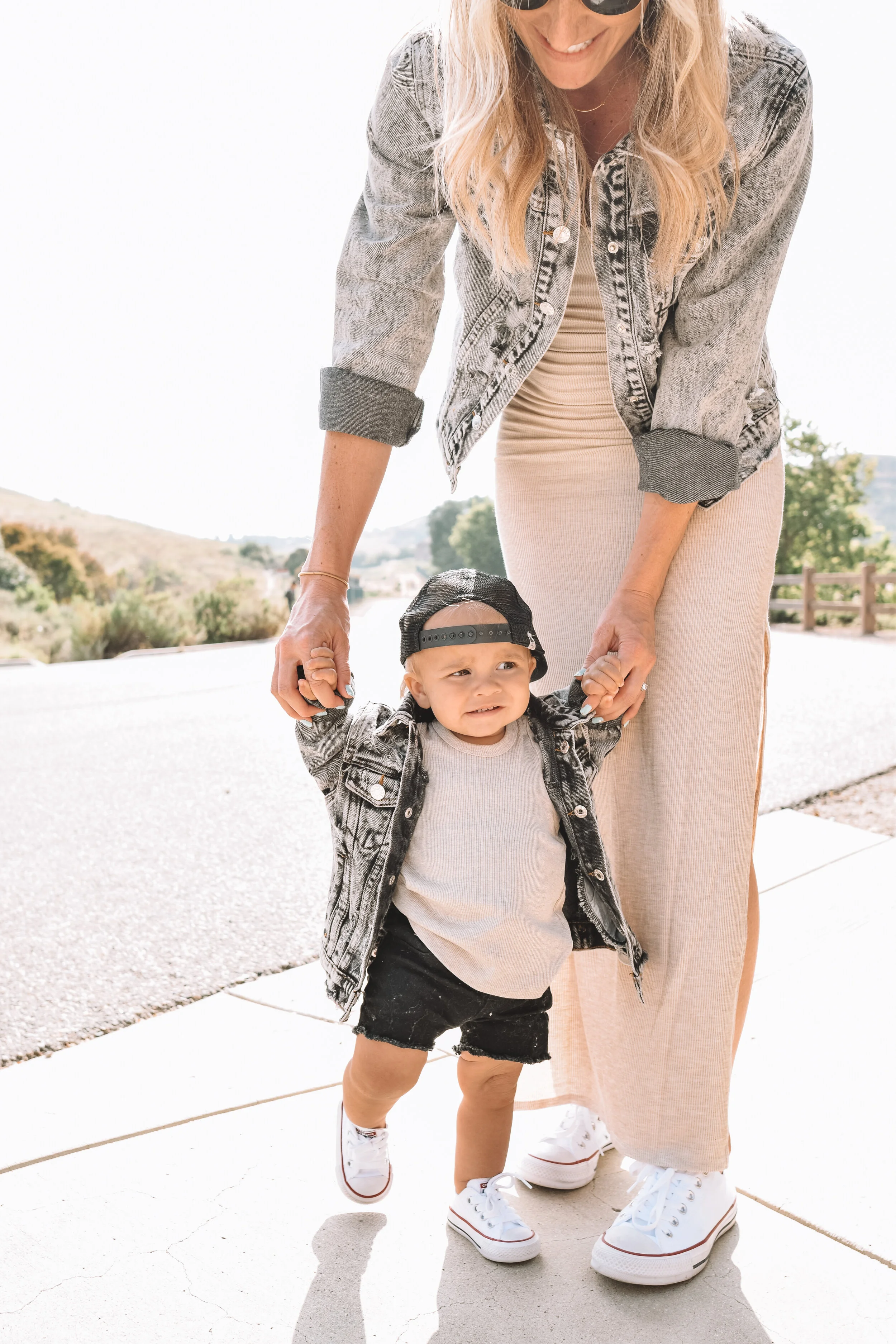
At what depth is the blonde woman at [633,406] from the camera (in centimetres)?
170

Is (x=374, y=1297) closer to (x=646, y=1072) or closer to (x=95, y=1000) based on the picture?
(x=646, y=1072)

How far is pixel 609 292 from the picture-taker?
5.91ft

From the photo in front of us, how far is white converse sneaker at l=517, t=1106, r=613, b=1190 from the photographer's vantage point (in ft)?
6.45

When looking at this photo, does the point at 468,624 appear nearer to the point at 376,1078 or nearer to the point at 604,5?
the point at 376,1078

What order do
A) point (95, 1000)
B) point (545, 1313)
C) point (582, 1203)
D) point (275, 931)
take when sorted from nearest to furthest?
point (545, 1313)
point (582, 1203)
point (95, 1000)
point (275, 931)

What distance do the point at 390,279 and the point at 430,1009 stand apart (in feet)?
3.90

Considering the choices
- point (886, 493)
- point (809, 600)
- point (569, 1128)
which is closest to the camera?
point (569, 1128)

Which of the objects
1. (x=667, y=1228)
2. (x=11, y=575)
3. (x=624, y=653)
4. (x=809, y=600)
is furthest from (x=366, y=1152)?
(x=11, y=575)

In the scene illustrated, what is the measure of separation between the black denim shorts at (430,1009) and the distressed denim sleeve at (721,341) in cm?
82

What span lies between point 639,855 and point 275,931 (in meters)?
1.81

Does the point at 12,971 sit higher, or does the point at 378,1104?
the point at 378,1104

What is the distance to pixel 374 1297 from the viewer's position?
1.65m

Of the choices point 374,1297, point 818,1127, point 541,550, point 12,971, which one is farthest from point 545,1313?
point 12,971

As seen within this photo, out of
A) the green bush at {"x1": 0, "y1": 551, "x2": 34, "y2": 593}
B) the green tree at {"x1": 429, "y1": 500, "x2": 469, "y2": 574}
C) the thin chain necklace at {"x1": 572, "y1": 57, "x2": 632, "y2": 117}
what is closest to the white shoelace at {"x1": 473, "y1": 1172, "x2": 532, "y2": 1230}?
the thin chain necklace at {"x1": 572, "y1": 57, "x2": 632, "y2": 117}
